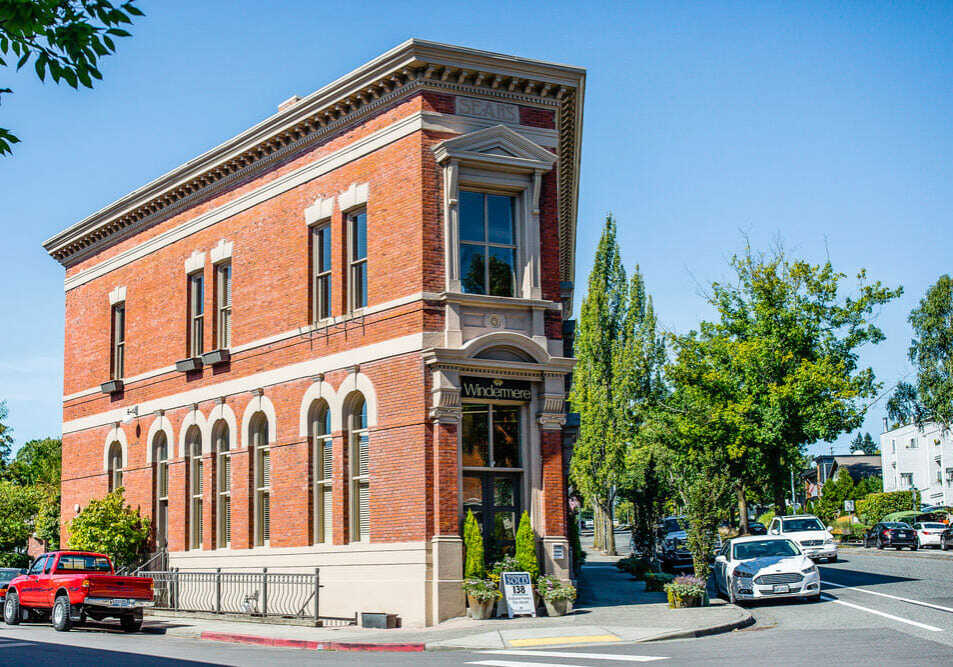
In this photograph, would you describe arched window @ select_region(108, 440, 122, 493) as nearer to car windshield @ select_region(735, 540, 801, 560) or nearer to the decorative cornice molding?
the decorative cornice molding

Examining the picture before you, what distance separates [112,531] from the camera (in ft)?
96.1

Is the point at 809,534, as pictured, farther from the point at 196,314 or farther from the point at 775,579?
the point at 196,314

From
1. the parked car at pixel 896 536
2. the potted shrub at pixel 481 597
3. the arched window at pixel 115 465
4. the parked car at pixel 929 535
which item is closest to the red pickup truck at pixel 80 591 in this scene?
the arched window at pixel 115 465

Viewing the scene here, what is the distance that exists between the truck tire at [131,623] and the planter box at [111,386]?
10.8 m

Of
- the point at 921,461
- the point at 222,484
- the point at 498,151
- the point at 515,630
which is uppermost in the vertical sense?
the point at 498,151

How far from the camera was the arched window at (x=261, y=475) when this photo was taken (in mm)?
26266

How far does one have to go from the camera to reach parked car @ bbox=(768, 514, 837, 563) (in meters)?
36.7

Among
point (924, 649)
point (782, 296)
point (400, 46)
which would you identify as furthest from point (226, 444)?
point (782, 296)

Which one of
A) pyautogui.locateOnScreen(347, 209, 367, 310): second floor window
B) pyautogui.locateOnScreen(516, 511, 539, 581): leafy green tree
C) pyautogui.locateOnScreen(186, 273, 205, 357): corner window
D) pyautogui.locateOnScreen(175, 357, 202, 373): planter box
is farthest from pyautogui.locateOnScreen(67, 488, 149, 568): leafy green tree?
pyautogui.locateOnScreen(516, 511, 539, 581): leafy green tree

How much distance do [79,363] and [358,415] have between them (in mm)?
15892

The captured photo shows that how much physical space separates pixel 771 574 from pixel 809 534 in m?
15.9

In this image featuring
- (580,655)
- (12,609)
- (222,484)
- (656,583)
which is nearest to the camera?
(580,655)

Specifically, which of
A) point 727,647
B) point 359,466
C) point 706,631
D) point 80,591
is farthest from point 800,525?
point 80,591

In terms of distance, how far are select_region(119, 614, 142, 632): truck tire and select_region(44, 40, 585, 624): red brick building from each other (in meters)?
3.57
